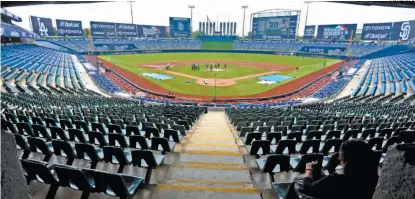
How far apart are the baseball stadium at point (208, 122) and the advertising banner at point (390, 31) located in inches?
10.7

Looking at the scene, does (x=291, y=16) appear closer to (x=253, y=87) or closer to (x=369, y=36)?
(x=369, y=36)

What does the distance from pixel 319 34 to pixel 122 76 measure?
65.8 m

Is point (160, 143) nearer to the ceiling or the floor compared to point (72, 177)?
nearer to the floor

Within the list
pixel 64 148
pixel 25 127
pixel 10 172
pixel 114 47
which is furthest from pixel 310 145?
pixel 114 47

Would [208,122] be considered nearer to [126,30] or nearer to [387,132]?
[387,132]

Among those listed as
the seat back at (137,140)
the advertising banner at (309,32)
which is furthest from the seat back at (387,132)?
the advertising banner at (309,32)

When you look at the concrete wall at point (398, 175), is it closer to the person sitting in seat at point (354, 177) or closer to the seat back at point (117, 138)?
the person sitting in seat at point (354, 177)

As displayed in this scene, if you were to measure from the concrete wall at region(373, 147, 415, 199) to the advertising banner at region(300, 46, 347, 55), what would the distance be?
75598 millimetres

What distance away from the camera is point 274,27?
8406 cm

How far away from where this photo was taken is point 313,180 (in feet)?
9.32

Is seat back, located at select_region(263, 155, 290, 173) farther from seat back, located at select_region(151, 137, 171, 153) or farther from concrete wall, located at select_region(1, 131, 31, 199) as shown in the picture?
concrete wall, located at select_region(1, 131, 31, 199)

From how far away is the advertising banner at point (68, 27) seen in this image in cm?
7053

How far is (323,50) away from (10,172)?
80.0 metres

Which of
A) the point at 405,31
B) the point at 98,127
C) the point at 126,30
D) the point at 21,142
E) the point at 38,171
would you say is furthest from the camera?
the point at 126,30
